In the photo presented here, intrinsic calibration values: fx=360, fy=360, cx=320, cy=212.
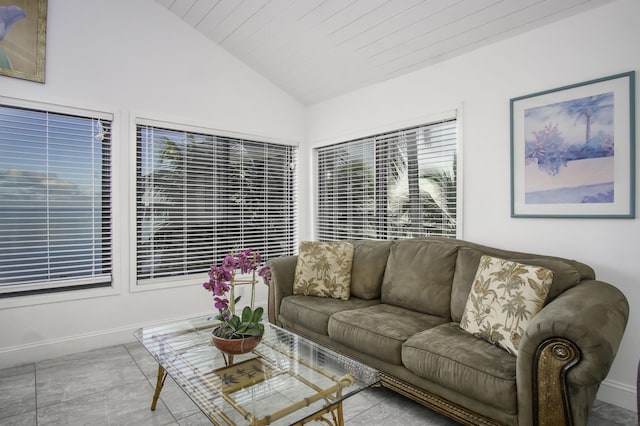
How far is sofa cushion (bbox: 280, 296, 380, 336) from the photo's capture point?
272 centimetres

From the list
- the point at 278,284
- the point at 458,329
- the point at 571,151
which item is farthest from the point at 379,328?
the point at 571,151

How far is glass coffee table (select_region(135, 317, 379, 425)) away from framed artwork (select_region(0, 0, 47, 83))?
2.28m

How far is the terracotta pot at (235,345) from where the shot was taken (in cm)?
186

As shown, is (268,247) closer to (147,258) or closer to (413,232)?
(147,258)

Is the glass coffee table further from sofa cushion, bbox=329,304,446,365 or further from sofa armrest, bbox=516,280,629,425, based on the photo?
sofa armrest, bbox=516,280,629,425

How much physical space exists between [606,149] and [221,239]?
3.39 m

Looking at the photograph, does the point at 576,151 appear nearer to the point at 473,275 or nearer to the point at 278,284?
the point at 473,275

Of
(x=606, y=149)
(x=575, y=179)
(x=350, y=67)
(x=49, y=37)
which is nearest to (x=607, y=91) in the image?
(x=606, y=149)

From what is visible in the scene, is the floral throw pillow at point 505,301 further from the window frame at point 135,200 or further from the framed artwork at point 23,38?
the framed artwork at point 23,38

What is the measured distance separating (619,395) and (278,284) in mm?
2461

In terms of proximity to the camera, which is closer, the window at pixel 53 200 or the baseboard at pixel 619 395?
the baseboard at pixel 619 395

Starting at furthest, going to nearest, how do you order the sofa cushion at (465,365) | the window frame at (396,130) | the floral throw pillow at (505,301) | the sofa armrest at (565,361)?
1. the window frame at (396,130)
2. the floral throw pillow at (505,301)
3. the sofa cushion at (465,365)
4. the sofa armrest at (565,361)

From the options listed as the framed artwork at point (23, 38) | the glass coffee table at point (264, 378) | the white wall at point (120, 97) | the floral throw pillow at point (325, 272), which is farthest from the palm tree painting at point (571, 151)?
the framed artwork at point (23, 38)

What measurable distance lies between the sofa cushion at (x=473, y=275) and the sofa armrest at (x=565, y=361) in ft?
1.28
